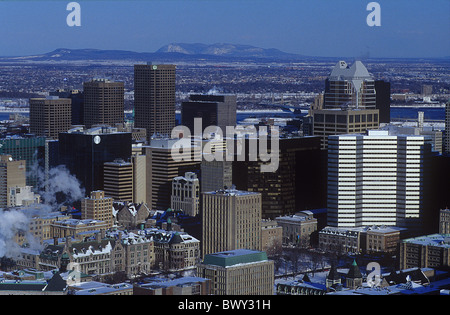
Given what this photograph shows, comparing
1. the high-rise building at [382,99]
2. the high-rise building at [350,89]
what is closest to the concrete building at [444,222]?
the high-rise building at [350,89]

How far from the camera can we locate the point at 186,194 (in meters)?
40.1

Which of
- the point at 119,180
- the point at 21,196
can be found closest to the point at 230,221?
the point at 119,180

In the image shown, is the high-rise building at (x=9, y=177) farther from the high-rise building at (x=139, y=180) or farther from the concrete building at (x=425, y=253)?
the concrete building at (x=425, y=253)

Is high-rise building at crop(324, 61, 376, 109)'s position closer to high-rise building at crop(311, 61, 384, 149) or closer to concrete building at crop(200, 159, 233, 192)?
high-rise building at crop(311, 61, 384, 149)

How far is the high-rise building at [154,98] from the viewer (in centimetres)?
6619

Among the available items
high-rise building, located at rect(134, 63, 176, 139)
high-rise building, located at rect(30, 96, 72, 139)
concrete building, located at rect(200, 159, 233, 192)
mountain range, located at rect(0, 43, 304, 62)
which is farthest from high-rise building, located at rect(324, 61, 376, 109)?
mountain range, located at rect(0, 43, 304, 62)

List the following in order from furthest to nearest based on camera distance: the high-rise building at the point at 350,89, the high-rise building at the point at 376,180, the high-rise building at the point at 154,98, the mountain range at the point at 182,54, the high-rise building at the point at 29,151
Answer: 1. the mountain range at the point at 182,54
2. the high-rise building at the point at 154,98
3. the high-rise building at the point at 29,151
4. the high-rise building at the point at 350,89
5. the high-rise building at the point at 376,180

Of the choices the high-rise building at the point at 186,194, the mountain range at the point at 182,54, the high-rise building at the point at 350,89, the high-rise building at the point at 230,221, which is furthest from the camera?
the mountain range at the point at 182,54

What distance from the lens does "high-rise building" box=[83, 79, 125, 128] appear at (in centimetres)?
6384

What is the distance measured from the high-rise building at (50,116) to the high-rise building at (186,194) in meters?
20.3

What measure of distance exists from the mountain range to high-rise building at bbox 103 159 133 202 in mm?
35354

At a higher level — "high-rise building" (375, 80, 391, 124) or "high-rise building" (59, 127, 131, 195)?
"high-rise building" (375, 80, 391, 124)

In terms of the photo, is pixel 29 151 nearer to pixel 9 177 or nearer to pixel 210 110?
pixel 9 177

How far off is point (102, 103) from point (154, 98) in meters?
3.93
